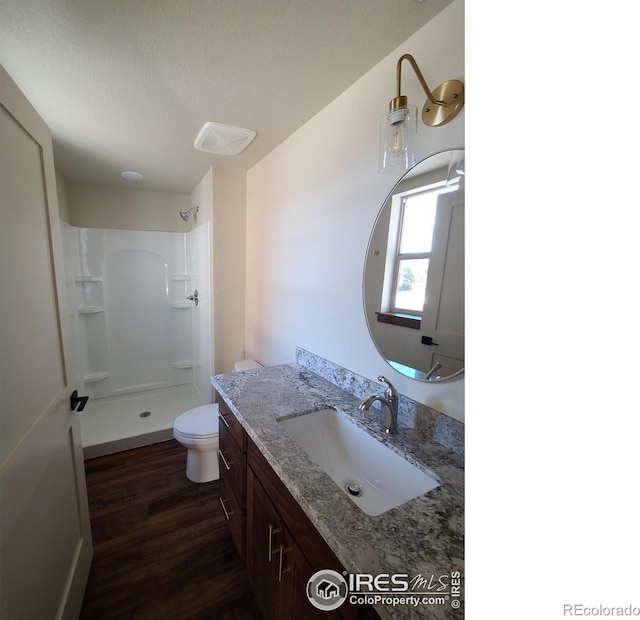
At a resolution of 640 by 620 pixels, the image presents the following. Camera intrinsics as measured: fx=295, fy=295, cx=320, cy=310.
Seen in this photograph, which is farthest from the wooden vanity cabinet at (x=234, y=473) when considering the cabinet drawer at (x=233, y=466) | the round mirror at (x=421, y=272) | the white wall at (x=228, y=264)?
the white wall at (x=228, y=264)

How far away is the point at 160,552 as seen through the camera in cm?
156

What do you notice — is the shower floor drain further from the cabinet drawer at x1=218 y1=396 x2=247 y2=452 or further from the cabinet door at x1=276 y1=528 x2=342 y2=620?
the cabinet drawer at x1=218 y1=396 x2=247 y2=452

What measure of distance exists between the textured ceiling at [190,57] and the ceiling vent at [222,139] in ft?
0.14

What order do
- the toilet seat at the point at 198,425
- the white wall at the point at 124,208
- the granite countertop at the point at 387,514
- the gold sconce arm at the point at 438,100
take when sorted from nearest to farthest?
the granite countertop at the point at 387,514 < the gold sconce arm at the point at 438,100 < the toilet seat at the point at 198,425 < the white wall at the point at 124,208

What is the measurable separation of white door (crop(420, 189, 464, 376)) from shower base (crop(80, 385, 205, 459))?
100 inches

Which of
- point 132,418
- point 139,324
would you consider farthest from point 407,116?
point 139,324

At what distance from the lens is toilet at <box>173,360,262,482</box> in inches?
77.5

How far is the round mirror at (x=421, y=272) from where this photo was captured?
998 millimetres

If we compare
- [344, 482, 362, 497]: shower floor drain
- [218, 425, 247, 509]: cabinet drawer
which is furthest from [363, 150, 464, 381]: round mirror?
[218, 425, 247, 509]: cabinet drawer

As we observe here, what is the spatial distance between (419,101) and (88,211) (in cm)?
342

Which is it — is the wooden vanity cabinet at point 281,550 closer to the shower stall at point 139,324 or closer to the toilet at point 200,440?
the toilet at point 200,440

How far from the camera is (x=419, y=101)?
108 centimetres
